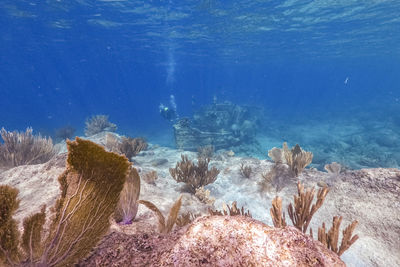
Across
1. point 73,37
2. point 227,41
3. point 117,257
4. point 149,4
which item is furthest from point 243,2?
point 73,37

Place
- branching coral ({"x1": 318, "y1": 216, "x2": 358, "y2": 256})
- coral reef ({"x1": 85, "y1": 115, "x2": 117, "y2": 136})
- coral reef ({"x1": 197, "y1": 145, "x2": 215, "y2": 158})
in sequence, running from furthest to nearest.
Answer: coral reef ({"x1": 85, "y1": 115, "x2": 117, "y2": 136})
coral reef ({"x1": 197, "y1": 145, "x2": 215, "y2": 158})
branching coral ({"x1": 318, "y1": 216, "x2": 358, "y2": 256})

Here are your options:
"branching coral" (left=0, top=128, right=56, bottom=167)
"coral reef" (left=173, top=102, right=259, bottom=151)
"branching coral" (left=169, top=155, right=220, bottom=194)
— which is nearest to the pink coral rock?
"branching coral" (left=169, top=155, right=220, bottom=194)

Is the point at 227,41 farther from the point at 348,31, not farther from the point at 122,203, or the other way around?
the point at 122,203

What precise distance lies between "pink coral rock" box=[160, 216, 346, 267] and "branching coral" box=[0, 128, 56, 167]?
8896mm

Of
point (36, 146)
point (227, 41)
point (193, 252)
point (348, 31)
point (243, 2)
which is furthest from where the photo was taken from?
point (227, 41)

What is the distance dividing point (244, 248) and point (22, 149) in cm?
949

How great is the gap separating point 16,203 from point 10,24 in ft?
111

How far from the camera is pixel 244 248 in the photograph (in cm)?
125

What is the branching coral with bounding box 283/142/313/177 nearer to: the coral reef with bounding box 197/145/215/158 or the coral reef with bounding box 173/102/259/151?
the coral reef with bounding box 197/145/215/158

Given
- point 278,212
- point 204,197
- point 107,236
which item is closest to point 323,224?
point 278,212

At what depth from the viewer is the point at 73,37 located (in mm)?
30391

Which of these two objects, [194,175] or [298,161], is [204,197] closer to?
[194,175]

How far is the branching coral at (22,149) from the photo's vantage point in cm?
723

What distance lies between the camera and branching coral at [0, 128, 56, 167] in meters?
7.23
